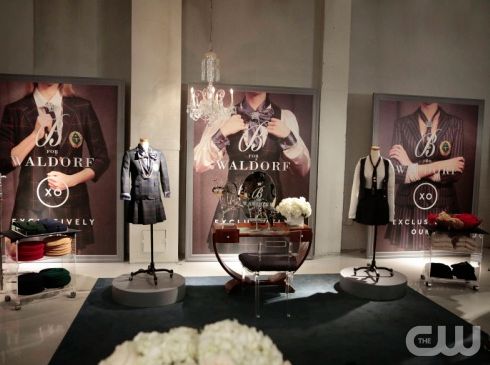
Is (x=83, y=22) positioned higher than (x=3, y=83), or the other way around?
(x=83, y=22)

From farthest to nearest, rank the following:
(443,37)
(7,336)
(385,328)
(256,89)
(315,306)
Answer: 1. (443,37)
2. (256,89)
3. (315,306)
4. (385,328)
5. (7,336)

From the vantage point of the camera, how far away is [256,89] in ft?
Answer: 21.4

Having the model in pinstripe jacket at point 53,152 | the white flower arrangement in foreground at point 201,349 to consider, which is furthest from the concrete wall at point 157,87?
the white flower arrangement in foreground at point 201,349

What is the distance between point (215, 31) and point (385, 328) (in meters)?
4.75

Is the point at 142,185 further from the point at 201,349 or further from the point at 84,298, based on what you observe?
the point at 201,349

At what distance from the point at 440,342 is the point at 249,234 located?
7.06ft

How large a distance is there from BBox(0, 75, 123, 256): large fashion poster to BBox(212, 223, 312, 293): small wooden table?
207 centimetres

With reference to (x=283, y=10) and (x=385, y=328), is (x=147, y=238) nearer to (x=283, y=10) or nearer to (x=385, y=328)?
(x=385, y=328)

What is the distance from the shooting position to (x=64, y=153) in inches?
245

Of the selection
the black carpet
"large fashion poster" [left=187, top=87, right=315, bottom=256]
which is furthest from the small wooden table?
"large fashion poster" [left=187, top=87, right=315, bottom=256]

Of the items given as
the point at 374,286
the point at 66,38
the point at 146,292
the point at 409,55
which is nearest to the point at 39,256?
the point at 146,292

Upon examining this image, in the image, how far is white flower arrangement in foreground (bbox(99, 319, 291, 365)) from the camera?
1.09 meters

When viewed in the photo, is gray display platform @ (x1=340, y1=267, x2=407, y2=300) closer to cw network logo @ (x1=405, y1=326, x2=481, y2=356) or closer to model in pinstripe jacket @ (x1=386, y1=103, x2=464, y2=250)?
cw network logo @ (x1=405, y1=326, x2=481, y2=356)

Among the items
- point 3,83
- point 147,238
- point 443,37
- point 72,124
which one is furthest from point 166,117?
point 443,37
